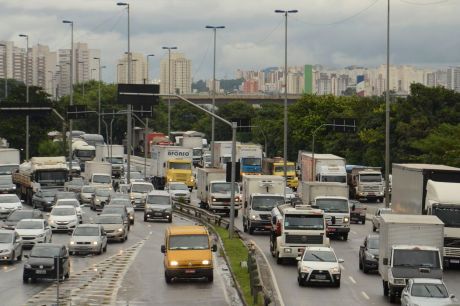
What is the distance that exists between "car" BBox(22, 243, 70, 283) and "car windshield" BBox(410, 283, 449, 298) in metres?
12.8

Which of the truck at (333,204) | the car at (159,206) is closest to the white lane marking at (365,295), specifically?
the truck at (333,204)

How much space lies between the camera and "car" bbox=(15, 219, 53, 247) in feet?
167

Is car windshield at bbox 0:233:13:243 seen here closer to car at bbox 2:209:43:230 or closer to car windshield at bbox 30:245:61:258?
car windshield at bbox 30:245:61:258

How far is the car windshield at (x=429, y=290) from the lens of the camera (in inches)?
1222

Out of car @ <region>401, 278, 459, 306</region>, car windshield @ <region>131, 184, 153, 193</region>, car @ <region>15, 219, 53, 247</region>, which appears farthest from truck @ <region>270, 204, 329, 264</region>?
car windshield @ <region>131, 184, 153, 193</region>

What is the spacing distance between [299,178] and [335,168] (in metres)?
16.6

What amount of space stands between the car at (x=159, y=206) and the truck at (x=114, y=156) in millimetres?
52003

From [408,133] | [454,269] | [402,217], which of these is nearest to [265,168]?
[408,133]

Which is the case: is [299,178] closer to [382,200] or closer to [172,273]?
[382,200]

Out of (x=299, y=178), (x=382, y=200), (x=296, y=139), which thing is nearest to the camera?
(x=382, y=200)

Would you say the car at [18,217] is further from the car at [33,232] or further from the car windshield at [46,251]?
the car windshield at [46,251]

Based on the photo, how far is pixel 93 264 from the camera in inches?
1805

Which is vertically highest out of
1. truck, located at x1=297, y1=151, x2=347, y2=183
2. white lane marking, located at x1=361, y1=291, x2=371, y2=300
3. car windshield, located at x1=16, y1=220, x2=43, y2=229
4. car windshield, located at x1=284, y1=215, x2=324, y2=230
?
truck, located at x1=297, y1=151, x2=347, y2=183

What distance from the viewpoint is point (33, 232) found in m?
51.3
